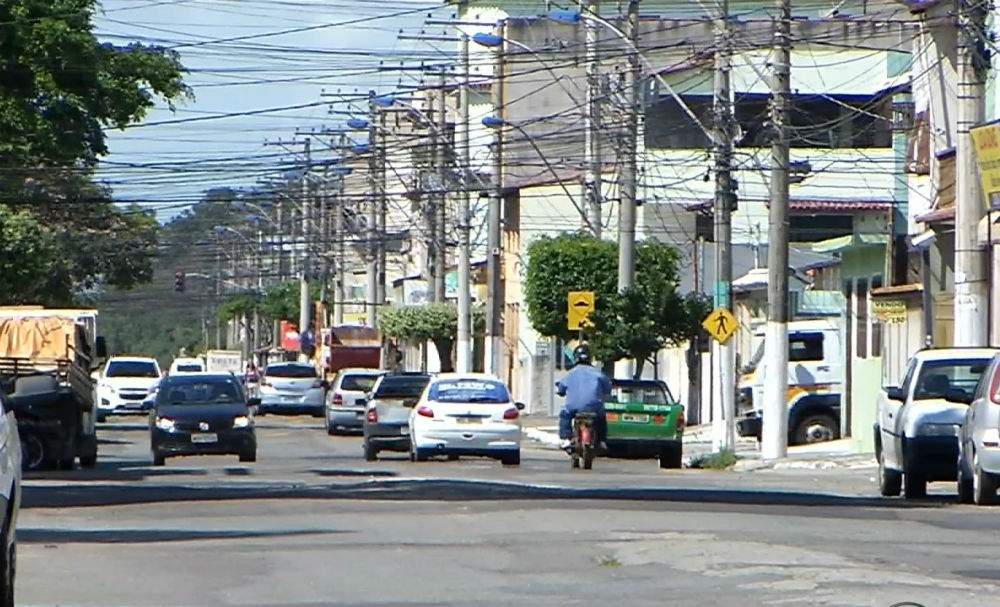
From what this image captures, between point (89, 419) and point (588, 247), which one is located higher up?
point (588, 247)

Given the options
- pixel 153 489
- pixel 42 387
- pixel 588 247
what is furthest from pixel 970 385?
pixel 588 247

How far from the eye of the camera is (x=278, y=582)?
49.1ft

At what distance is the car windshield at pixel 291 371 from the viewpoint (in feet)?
218

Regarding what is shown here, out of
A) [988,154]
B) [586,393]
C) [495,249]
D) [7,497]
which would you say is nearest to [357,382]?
[495,249]

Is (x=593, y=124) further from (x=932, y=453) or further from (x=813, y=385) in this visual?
(x=932, y=453)

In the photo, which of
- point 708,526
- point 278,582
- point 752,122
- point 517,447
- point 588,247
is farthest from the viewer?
point 752,122

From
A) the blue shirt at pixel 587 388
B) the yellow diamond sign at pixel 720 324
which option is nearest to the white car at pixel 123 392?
the yellow diamond sign at pixel 720 324

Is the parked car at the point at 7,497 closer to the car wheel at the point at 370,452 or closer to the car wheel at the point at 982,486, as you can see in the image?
the car wheel at the point at 982,486

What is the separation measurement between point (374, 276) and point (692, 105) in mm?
22381

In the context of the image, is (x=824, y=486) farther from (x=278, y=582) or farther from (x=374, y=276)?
(x=374, y=276)

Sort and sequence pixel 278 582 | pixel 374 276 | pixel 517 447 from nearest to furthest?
pixel 278 582 → pixel 517 447 → pixel 374 276

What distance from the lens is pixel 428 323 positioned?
81.1 meters

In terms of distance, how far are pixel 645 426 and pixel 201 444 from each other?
284 inches

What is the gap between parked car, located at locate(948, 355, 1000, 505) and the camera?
880 inches
